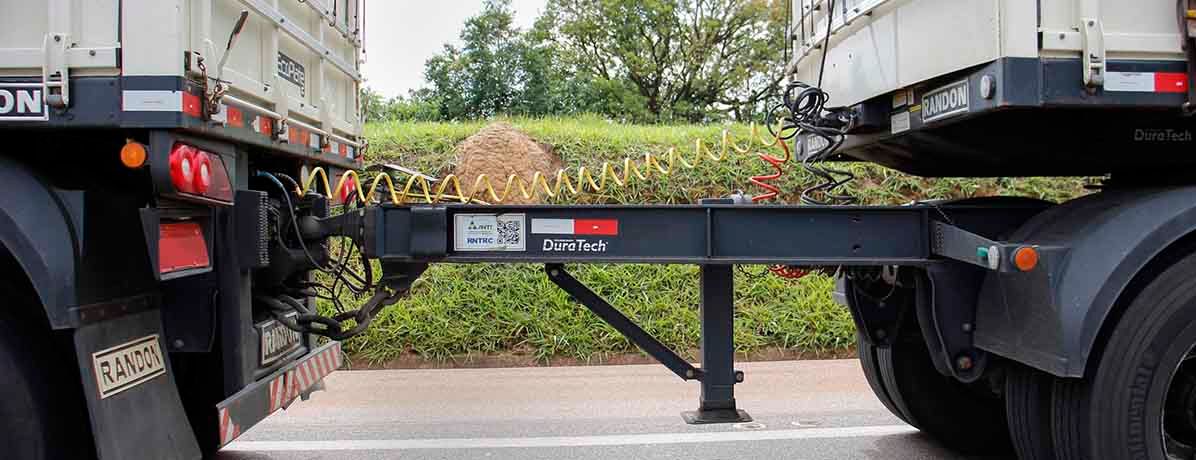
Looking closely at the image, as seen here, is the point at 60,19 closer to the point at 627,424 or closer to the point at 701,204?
the point at 701,204

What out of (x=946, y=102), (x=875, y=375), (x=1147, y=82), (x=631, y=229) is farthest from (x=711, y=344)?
(x=1147, y=82)

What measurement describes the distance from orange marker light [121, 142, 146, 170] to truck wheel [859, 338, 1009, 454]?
3684 mm

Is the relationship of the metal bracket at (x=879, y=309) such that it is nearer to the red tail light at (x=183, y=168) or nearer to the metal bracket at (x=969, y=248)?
the metal bracket at (x=969, y=248)

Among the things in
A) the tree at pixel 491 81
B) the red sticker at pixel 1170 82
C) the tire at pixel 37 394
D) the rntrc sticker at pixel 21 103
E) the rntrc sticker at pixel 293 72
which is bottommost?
the tire at pixel 37 394

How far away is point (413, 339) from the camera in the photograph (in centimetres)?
803

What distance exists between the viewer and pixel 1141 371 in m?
3.02

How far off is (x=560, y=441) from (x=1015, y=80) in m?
3.32

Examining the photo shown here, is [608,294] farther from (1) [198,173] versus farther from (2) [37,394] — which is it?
(2) [37,394]

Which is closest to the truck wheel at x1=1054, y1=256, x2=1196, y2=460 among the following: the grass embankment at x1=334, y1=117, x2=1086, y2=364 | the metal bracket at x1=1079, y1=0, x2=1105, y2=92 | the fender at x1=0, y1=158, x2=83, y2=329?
the metal bracket at x1=1079, y1=0, x2=1105, y2=92

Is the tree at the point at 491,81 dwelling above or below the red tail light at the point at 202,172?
above

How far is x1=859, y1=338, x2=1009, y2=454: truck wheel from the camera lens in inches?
178

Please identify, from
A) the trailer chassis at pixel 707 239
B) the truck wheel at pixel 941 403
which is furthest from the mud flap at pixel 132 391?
the truck wheel at pixel 941 403

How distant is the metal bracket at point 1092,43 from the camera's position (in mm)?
2959

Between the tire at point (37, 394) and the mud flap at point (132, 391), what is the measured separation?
0.22 meters
